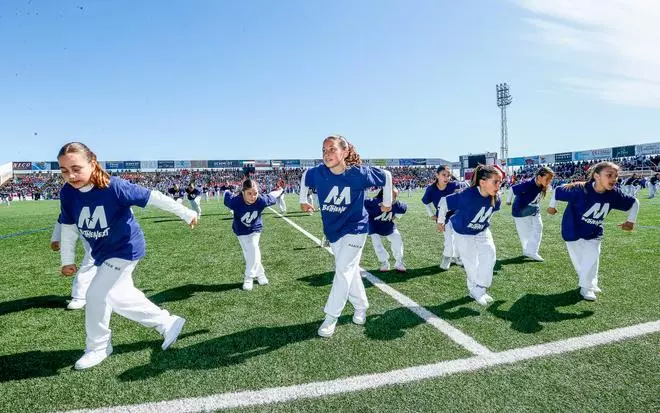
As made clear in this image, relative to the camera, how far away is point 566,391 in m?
2.85

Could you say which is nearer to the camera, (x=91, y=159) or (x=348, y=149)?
(x=91, y=159)

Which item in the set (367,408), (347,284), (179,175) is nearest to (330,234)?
(347,284)

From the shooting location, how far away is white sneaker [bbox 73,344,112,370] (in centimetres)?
339

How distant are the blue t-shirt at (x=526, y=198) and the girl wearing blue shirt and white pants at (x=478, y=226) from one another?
2650mm

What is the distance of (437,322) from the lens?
4340mm

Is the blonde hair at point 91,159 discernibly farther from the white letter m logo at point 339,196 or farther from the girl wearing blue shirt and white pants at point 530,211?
the girl wearing blue shirt and white pants at point 530,211

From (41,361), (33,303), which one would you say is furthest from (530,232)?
(33,303)

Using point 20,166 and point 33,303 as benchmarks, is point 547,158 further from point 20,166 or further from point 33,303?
point 20,166

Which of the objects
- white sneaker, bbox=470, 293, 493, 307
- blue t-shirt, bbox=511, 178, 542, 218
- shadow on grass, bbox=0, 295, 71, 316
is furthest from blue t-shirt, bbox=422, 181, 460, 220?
shadow on grass, bbox=0, 295, 71, 316

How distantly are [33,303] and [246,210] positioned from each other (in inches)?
128

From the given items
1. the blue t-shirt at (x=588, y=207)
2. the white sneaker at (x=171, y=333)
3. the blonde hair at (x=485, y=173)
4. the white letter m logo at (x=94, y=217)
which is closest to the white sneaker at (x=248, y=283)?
the white sneaker at (x=171, y=333)

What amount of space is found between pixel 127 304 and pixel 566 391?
3.79m

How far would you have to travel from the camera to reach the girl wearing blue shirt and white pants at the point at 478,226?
16.2 ft

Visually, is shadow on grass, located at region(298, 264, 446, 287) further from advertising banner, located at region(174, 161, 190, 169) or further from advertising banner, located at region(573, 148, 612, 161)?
advertising banner, located at region(174, 161, 190, 169)
